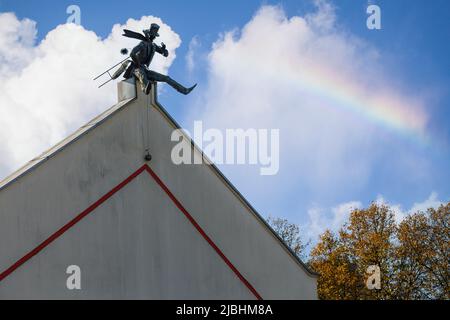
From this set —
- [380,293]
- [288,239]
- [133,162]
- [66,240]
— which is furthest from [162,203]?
[288,239]

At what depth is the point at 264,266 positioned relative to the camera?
25.2 metres

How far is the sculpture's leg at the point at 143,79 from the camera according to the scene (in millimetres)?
23844

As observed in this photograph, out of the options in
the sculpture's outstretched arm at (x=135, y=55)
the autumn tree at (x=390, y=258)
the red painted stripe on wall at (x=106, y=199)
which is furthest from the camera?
the autumn tree at (x=390, y=258)

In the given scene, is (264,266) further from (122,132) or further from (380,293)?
(380,293)

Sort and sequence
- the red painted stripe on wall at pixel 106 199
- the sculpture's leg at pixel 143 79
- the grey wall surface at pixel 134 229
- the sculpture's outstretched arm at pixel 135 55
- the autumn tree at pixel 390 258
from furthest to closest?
the autumn tree at pixel 390 258 → the sculpture's outstretched arm at pixel 135 55 → the sculpture's leg at pixel 143 79 → the grey wall surface at pixel 134 229 → the red painted stripe on wall at pixel 106 199

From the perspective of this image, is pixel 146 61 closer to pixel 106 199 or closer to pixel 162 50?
pixel 162 50

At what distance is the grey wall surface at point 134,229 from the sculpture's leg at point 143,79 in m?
0.26

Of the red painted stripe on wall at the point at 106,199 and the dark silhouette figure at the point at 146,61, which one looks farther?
the dark silhouette figure at the point at 146,61

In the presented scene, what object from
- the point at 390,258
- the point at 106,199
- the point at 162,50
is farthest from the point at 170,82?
the point at 390,258

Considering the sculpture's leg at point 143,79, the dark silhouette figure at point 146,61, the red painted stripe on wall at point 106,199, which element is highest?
the dark silhouette figure at point 146,61

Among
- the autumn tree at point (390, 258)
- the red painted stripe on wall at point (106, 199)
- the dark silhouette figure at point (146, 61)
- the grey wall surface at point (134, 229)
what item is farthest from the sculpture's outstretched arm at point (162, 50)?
the autumn tree at point (390, 258)

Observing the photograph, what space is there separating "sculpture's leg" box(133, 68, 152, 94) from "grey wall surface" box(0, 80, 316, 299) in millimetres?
263

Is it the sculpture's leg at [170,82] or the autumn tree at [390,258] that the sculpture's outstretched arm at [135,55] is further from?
the autumn tree at [390,258]

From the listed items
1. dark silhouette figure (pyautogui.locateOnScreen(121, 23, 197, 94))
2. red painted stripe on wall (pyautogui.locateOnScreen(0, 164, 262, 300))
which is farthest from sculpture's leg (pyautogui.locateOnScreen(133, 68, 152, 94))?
red painted stripe on wall (pyautogui.locateOnScreen(0, 164, 262, 300))
